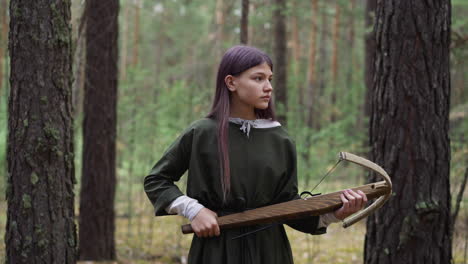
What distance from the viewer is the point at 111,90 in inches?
267

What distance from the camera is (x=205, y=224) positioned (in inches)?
92.8

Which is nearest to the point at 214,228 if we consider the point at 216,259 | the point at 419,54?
the point at 216,259

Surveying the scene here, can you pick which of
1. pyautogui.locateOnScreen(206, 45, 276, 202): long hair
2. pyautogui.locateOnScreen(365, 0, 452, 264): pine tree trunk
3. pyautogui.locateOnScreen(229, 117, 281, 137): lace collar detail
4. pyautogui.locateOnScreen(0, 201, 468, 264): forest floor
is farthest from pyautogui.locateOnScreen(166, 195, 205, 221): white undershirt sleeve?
pyautogui.locateOnScreen(0, 201, 468, 264): forest floor

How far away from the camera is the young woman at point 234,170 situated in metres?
2.52

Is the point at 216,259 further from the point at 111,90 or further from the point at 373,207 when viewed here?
the point at 111,90

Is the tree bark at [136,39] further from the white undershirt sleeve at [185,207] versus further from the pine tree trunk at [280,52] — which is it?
the white undershirt sleeve at [185,207]

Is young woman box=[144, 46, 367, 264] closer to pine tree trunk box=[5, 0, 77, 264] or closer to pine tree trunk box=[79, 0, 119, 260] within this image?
pine tree trunk box=[5, 0, 77, 264]

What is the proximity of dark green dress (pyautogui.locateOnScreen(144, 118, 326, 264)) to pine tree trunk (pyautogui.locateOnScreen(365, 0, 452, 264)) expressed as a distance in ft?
4.93

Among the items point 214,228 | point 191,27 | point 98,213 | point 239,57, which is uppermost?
point 191,27

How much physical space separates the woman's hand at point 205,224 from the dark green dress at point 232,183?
0.53 ft

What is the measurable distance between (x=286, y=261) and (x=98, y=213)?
4.76 meters

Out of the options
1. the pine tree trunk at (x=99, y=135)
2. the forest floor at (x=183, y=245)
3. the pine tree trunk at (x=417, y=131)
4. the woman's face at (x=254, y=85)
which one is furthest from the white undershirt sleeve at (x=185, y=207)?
the forest floor at (x=183, y=245)

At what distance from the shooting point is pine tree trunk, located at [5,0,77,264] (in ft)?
11.0

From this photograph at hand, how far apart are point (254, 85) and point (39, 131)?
5.24ft
